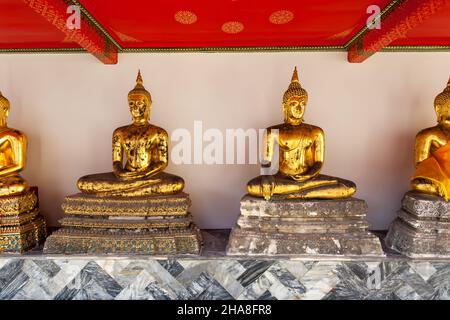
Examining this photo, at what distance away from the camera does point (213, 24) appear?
3.20 meters

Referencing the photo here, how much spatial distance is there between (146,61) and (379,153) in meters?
2.56

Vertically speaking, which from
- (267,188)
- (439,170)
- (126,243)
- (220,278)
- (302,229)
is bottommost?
(220,278)

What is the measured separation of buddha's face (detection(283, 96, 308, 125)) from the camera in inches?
127

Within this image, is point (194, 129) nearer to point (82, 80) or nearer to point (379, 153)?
point (82, 80)

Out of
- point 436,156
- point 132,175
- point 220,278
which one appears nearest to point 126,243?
point 132,175

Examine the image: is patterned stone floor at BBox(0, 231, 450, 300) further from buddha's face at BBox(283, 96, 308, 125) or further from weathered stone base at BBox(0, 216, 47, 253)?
buddha's face at BBox(283, 96, 308, 125)

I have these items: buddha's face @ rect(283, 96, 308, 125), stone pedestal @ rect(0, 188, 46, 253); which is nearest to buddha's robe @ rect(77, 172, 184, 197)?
stone pedestal @ rect(0, 188, 46, 253)

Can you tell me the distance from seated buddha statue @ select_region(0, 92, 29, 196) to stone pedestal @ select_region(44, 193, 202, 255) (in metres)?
0.55

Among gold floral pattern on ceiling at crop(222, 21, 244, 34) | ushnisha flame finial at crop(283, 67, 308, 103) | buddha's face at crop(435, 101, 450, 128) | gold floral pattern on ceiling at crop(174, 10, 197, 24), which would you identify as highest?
gold floral pattern on ceiling at crop(174, 10, 197, 24)

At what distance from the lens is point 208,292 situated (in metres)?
2.76

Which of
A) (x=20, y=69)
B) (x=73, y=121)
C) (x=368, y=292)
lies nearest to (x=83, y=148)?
(x=73, y=121)

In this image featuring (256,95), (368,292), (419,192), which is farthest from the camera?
(256,95)

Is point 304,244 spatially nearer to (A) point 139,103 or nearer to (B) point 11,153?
(A) point 139,103

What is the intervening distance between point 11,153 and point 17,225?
687mm
